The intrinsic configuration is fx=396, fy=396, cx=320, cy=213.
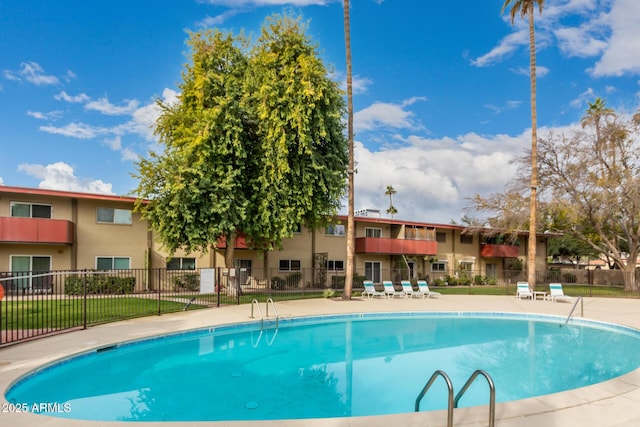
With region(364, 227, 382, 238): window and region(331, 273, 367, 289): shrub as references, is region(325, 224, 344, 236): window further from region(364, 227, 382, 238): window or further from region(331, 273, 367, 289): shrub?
region(331, 273, 367, 289): shrub

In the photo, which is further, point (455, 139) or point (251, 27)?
point (455, 139)

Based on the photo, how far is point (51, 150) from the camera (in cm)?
2316

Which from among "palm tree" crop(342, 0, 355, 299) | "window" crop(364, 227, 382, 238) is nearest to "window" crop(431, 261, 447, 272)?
"window" crop(364, 227, 382, 238)

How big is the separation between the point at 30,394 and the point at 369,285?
60.9 feet

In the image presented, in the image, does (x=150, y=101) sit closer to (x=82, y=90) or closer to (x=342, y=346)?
(x=82, y=90)

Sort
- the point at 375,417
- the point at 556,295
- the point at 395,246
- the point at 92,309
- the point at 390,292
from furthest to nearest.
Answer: the point at 395,246 < the point at 390,292 < the point at 556,295 < the point at 92,309 < the point at 375,417

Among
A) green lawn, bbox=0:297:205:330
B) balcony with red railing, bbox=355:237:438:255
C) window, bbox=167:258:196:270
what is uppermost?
balcony with red railing, bbox=355:237:438:255

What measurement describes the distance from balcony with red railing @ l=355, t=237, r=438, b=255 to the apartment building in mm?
78

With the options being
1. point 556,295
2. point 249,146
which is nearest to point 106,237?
point 249,146

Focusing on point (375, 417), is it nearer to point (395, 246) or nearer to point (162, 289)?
point (162, 289)

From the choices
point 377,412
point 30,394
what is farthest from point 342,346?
point 30,394

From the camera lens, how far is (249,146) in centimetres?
2102

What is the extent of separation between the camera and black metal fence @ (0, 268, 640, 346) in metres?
12.3

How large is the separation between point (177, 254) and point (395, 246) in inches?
649
